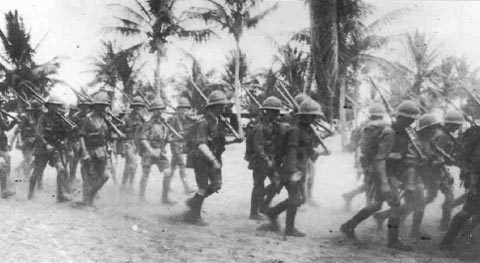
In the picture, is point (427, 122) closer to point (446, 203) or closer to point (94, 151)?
point (446, 203)

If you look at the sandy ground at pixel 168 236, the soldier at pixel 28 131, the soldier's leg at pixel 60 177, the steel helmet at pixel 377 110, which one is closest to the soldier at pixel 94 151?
the sandy ground at pixel 168 236

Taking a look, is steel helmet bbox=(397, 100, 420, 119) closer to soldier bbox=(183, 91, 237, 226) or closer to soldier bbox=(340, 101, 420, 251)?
soldier bbox=(340, 101, 420, 251)

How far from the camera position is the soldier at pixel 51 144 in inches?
405

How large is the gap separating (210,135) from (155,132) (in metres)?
3.00

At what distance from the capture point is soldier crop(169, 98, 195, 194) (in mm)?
11852

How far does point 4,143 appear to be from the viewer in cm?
1075

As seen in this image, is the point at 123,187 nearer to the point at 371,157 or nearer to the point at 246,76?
the point at 371,157

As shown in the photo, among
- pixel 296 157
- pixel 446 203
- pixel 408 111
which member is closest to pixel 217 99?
pixel 296 157

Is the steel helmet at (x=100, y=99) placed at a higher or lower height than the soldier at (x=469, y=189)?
higher

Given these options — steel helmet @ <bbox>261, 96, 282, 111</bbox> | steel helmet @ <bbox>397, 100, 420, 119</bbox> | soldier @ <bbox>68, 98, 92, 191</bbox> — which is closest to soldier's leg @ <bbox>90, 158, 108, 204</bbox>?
soldier @ <bbox>68, 98, 92, 191</bbox>

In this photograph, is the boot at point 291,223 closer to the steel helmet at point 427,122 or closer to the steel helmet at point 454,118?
the steel helmet at point 427,122

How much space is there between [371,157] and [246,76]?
26.7m

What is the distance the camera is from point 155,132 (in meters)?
11.2

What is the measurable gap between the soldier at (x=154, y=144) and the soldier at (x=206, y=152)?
95.9 inches
